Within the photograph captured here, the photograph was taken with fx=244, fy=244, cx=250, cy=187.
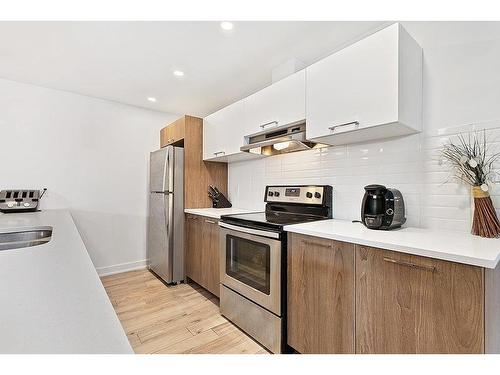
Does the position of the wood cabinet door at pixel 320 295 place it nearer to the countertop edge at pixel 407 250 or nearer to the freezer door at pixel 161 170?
the countertop edge at pixel 407 250

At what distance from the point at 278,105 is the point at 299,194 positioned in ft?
2.57

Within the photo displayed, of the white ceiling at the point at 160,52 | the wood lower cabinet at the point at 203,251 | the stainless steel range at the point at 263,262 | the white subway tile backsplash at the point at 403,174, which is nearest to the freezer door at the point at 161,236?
the wood lower cabinet at the point at 203,251

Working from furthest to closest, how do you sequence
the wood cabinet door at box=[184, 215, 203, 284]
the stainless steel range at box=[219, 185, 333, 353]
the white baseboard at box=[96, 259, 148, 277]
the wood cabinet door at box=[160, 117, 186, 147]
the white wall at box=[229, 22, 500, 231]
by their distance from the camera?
1. the white baseboard at box=[96, 259, 148, 277]
2. the wood cabinet door at box=[160, 117, 186, 147]
3. the wood cabinet door at box=[184, 215, 203, 284]
4. the stainless steel range at box=[219, 185, 333, 353]
5. the white wall at box=[229, 22, 500, 231]

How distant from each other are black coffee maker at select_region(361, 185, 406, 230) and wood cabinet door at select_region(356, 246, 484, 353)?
0.30m

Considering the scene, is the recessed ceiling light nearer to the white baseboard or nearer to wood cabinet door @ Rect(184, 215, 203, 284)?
wood cabinet door @ Rect(184, 215, 203, 284)

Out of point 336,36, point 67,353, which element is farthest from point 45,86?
point 67,353

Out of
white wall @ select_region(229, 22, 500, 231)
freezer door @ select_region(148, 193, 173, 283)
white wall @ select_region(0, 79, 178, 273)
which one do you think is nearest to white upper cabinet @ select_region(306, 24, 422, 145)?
white wall @ select_region(229, 22, 500, 231)

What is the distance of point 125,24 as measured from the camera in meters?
1.67

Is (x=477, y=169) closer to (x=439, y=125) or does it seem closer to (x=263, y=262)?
(x=439, y=125)

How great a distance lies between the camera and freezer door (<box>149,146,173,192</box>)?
110 inches

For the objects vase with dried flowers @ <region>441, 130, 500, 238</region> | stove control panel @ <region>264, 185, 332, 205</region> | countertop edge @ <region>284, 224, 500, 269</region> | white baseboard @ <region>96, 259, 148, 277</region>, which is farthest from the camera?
white baseboard @ <region>96, 259, 148, 277</region>

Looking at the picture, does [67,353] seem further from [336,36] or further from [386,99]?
[336,36]

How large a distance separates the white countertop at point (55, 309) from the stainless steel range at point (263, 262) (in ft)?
3.64
